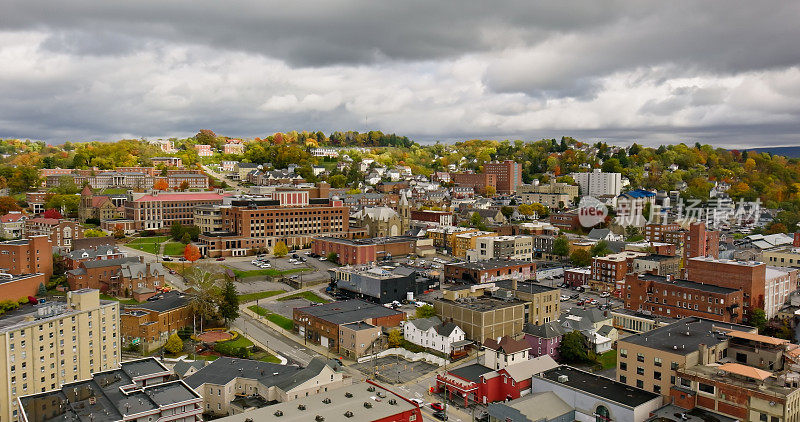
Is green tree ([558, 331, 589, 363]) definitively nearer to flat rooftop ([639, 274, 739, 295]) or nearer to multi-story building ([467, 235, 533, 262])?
flat rooftop ([639, 274, 739, 295])

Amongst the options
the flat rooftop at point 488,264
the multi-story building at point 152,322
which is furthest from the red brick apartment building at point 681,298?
the multi-story building at point 152,322

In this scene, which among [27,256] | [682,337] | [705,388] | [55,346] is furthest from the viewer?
[27,256]

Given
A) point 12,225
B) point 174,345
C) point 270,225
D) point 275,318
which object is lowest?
point 275,318

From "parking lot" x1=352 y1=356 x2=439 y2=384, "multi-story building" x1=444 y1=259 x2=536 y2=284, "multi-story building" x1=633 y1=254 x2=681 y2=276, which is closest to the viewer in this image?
"parking lot" x1=352 y1=356 x2=439 y2=384

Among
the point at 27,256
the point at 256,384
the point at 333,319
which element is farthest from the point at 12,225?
the point at 256,384

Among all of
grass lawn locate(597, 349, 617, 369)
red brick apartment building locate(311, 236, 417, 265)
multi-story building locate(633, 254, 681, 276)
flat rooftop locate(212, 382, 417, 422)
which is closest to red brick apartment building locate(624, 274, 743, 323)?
multi-story building locate(633, 254, 681, 276)

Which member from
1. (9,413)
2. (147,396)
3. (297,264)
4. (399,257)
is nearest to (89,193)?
(297,264)

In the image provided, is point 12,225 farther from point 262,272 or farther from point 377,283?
point 377,283
